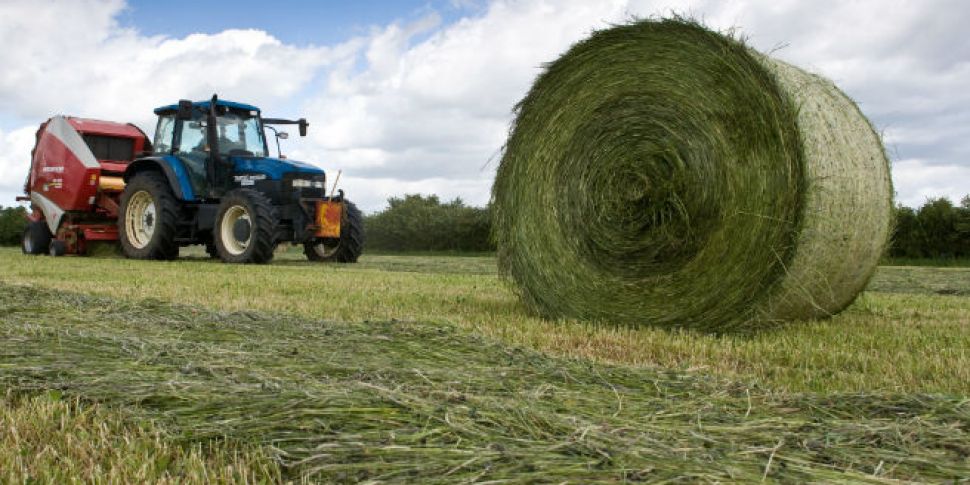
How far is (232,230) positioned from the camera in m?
12.7

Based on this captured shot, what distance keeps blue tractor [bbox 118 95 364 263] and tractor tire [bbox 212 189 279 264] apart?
0.5 inches

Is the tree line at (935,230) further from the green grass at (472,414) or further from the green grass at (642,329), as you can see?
the green grass at (472,414)

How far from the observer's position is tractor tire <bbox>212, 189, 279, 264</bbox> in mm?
11883

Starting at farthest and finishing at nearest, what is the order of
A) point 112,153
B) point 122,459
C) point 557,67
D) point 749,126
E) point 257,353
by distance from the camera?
1. point 112,153
2. point 557,67
3. point 749,126
4. point 257,353
5. point 122,459

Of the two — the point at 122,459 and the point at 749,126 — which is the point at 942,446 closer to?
the point at 122,459

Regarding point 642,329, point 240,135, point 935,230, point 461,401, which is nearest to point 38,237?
point 240,135

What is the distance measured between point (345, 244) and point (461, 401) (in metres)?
11.4

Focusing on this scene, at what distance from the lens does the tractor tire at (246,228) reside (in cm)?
1188

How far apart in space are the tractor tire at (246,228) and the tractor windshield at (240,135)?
103 centimetres

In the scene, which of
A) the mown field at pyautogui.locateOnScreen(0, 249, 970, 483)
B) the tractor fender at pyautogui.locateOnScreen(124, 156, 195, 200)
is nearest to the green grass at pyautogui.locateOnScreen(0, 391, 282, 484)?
the mown field at pyautogui.locateOnScreen(0, 249, 970, 483)

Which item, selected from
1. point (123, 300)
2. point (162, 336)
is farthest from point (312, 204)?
point (162, 336)

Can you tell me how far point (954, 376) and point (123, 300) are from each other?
491cm

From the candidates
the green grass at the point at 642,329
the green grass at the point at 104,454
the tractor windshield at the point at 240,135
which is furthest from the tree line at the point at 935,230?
the green grass at the point at 104,454

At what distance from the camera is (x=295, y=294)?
7230 mm
